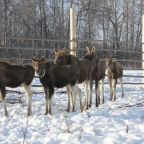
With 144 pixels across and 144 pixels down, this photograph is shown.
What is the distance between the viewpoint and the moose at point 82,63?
11.5 m

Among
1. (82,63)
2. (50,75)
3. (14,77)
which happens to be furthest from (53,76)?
(82,63)

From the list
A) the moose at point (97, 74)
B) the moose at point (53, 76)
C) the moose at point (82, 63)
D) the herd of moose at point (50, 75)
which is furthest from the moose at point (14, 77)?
the moose at point (97, 74)

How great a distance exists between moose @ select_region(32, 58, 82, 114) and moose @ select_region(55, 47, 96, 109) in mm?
323

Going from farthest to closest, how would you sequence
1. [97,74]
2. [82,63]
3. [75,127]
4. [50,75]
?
1. [97,74]
2. [82,63]
3. [50,75]
4. [75,127]

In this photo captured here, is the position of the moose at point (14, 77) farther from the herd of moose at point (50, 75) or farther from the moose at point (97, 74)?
the moose at point (97, 74)

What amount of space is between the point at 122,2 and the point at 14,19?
14.7 metres

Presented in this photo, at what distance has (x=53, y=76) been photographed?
10.8m

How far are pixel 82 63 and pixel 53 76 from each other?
134cm

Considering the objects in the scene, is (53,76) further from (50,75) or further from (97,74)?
(97,74)

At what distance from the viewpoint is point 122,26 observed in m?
52.7

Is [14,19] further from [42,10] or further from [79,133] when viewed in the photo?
[79,133]

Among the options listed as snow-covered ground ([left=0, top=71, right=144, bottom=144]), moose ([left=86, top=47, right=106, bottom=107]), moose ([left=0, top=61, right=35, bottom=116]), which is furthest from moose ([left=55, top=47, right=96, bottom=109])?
snow-covered ground ([left=0, top=71, right=144, bottom=144])

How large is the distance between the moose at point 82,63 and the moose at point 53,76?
323mm

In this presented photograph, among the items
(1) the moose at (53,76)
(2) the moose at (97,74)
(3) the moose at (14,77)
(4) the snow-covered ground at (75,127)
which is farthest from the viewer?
(2) the moose at (97,74)
